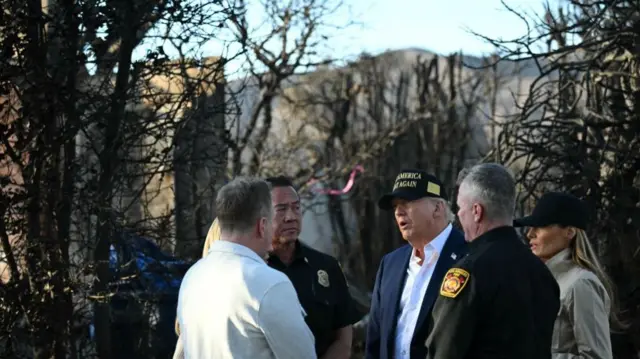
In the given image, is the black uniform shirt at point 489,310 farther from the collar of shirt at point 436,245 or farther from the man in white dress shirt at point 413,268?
the collar of shirt at point 436,245

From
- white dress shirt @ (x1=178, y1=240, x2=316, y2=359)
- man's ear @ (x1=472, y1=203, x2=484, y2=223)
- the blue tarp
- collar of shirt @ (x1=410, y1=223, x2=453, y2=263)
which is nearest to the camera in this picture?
white dress shirt @ (x1=178, y1=240, x2=316, y2=359)

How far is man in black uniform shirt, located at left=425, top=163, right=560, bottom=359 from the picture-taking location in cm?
420

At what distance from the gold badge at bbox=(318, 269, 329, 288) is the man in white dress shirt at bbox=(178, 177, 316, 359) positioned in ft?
4.85

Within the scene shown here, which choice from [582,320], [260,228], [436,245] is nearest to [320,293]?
[436,245]

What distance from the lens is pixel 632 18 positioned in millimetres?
9023

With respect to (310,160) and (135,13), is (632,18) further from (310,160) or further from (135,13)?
(310,160)

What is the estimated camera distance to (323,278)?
5742 mm

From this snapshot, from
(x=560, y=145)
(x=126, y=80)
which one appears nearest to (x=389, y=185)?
(x=560, y=145)

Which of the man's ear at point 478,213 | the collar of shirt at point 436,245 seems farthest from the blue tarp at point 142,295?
the man's ear at point 478,213

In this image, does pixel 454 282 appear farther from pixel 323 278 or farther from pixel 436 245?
pixel 323 278

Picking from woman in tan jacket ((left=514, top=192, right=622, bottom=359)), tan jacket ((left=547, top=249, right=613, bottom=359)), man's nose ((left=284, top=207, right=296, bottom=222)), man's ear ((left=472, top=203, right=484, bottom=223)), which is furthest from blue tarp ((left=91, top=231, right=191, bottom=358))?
man's ear ((left=472, top=203, right=484, bottom=223))

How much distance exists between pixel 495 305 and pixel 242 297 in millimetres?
1037

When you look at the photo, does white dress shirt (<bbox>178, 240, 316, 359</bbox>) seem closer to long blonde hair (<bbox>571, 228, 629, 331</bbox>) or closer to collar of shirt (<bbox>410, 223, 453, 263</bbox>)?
collar of shirt (<bbox>410, 223, 453, 263</bbox>)

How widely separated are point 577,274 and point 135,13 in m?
3.24
